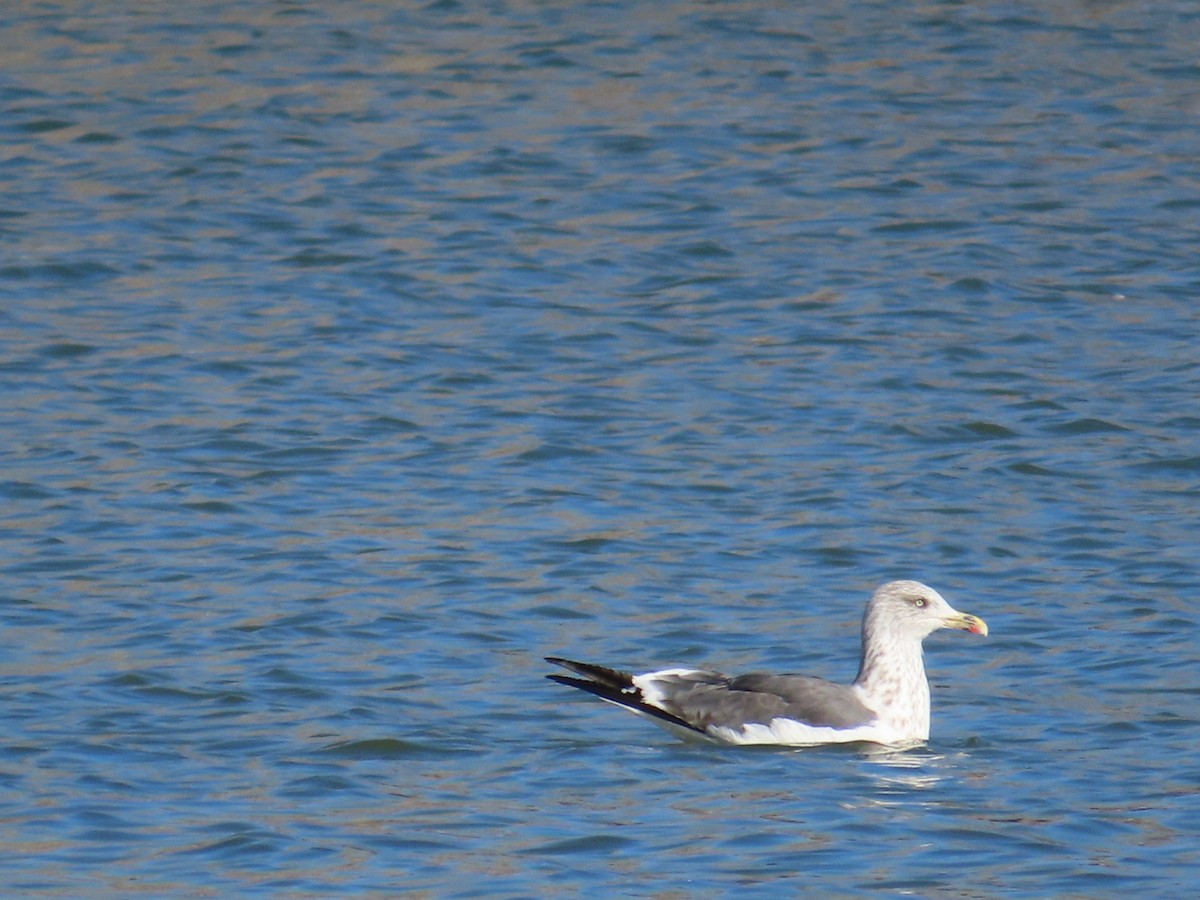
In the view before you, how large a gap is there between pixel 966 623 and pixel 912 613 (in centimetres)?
24

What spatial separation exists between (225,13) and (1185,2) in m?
9.19

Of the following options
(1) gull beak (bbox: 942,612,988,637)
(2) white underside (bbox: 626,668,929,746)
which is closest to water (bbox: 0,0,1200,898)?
(2) white underside (bbox: 626,668,929,746)

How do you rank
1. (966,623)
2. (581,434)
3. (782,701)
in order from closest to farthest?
(782,701) < (966,623) < (581,434)

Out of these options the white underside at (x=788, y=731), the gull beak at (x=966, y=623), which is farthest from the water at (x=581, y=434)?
the gull beak at (x=966, y=623)

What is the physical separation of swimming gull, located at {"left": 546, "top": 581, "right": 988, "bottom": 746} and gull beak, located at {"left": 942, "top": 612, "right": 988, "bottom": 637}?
30 cm

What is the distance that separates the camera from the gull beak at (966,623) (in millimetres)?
10336

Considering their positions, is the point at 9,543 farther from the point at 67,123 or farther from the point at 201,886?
the point at 67,123

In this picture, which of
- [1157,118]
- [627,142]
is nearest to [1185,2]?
[1157,118]

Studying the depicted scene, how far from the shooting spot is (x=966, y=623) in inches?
410

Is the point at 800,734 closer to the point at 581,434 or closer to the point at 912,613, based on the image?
the point at 912,613

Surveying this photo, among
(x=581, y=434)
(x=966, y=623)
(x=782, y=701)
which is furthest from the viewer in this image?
(x=581, y=434)

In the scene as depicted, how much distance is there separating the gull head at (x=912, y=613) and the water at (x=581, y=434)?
15.7 inches

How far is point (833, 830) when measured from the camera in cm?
849

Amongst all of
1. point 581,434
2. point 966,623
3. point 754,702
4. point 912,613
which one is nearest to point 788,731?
point 754,702
